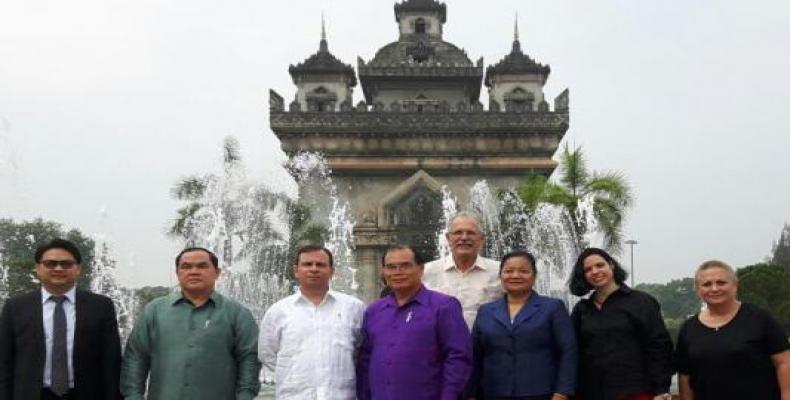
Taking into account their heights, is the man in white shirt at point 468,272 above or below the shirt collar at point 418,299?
above

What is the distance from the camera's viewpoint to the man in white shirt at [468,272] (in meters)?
6.23

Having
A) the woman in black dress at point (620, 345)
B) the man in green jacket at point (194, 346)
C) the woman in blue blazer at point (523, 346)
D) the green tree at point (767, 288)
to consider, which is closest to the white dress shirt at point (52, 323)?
the man in green jacket at point (194, 346)

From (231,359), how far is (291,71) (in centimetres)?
3505

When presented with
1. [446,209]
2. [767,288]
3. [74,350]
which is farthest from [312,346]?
[767,288]

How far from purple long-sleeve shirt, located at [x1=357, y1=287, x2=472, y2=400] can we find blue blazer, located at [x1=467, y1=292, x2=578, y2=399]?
0.26 metres

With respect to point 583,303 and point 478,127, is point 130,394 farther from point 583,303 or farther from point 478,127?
point 478,127

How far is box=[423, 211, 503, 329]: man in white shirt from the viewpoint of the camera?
20.5ft

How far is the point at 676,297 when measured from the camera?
106m

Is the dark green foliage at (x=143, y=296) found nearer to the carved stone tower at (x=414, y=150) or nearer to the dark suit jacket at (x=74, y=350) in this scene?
the carved stone tower at (x=414, y=150)

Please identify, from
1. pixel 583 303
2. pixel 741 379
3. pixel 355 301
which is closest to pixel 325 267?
pixel 355 301

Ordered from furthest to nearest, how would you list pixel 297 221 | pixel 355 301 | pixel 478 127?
pixel 478 127, pixel 297 221, pixel 355 301

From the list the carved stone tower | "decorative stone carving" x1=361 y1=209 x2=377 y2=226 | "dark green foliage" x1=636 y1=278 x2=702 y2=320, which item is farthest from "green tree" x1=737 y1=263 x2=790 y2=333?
"dark green foliage" x1=636 y1=278 x2=702 y2=320

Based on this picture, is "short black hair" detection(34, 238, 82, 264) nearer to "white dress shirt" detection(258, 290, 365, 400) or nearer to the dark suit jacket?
the dark suit jacket

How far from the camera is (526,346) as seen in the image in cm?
562
